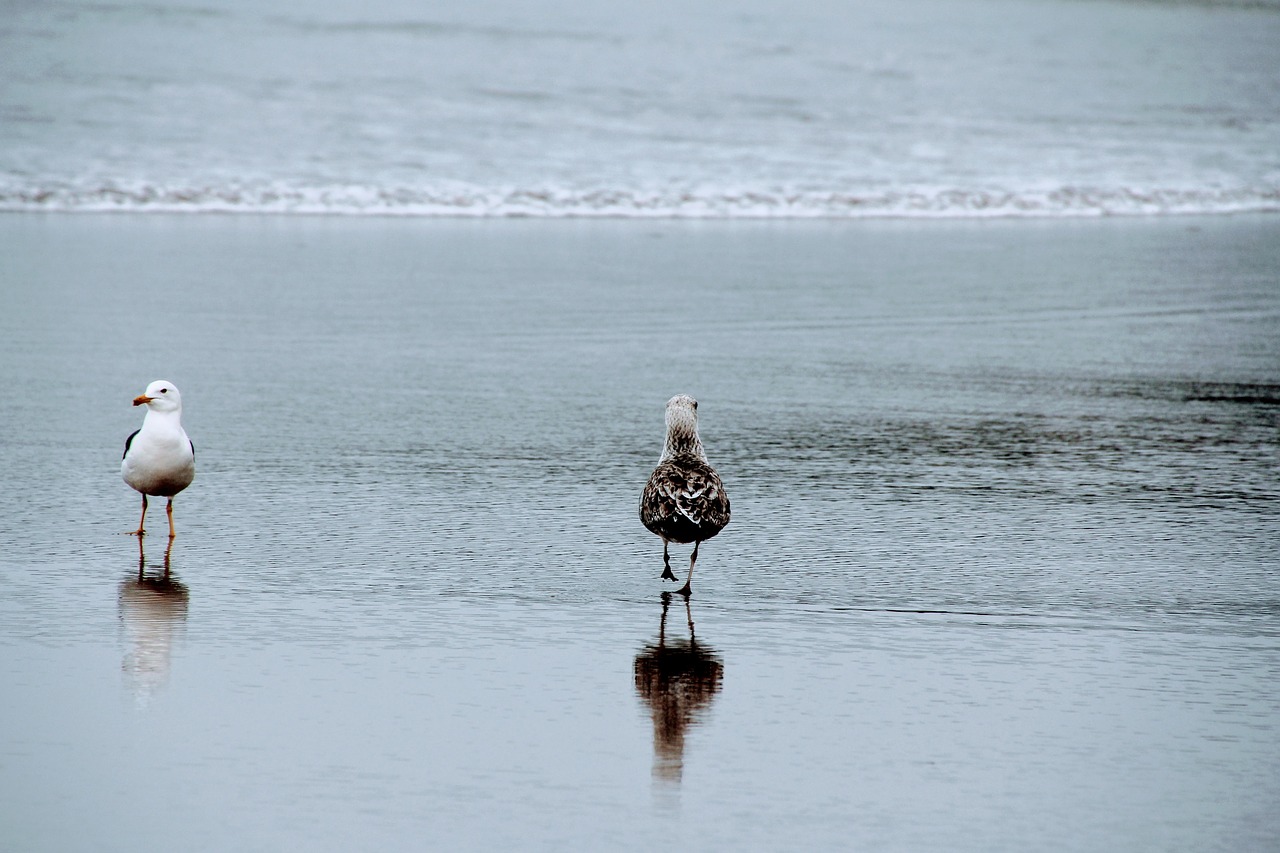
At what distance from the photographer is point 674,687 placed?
466 centimetres

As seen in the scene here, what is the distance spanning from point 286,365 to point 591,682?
615 centimetres

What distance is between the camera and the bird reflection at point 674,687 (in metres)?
4.16

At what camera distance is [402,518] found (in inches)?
261

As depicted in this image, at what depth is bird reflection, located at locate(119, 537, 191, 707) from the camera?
466 centimetres

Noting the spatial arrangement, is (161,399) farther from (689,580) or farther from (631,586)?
(689,580)

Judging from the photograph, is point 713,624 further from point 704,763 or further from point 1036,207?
point 1036,207

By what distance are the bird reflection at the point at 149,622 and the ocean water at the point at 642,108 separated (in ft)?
53.3

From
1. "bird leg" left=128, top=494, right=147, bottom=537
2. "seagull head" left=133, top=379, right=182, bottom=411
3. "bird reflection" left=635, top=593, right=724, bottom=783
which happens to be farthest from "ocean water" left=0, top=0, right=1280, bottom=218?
"bird reflection" left=635, top=593, right=724, bottom=783

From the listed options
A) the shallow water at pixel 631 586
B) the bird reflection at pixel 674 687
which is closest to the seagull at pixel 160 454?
the shallow water at pixel 631 586

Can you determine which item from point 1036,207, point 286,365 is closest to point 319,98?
point 1036,207

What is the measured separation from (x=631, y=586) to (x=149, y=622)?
5.58 feet

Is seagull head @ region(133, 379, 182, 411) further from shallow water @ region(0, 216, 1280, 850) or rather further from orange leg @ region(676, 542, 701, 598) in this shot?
orange leg @ region(676, 542, 701, 598)

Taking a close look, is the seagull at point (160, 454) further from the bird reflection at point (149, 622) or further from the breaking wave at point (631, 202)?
the breaking wave at point (631, 202)

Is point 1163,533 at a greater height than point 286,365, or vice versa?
point 286,365
